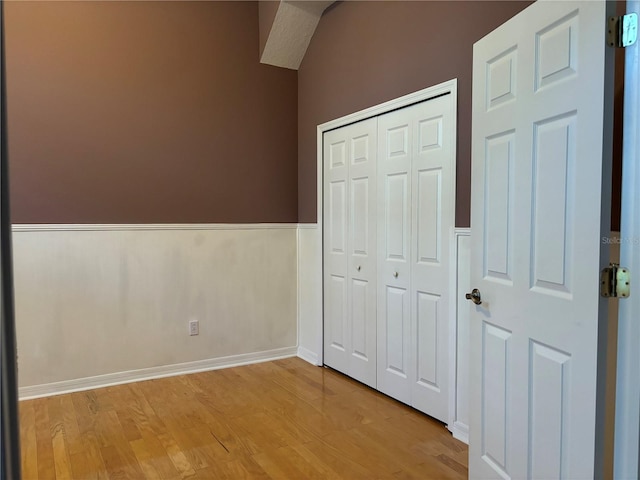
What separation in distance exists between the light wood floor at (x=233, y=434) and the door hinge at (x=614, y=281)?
1281mm

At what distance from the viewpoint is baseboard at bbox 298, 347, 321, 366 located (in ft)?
12.5

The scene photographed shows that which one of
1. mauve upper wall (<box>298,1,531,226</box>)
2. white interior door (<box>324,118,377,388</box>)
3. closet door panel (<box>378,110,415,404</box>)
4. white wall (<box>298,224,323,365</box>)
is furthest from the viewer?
white wall (<box>298,224,323,365</box>)

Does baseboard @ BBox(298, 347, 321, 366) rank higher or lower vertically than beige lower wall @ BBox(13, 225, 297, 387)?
lower

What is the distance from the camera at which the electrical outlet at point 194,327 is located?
3.64 meters

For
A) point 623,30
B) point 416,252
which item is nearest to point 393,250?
point 416,252

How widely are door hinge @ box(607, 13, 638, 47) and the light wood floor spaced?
1.89m

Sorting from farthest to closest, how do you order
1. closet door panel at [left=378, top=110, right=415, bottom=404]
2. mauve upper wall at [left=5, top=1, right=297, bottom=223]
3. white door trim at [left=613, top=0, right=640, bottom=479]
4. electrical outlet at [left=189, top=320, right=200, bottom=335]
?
electrical outlet at [left=189, top=320, right=200, bottom=335], mauve upper wall at [left=5, top=1, right=297, bottom=223], closet door panel at [left=378, top=110, right=415, bottom=404], white door trim at [left=613, top=0, right=640, bottom=479]

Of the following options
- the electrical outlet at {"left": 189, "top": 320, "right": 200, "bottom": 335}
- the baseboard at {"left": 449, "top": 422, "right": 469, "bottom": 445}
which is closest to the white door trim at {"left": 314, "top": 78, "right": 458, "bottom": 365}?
the electrical outlet at {"left": 189, "top": 320, "right": 200, "bottom": 335}

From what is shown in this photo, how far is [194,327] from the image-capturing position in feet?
12.0

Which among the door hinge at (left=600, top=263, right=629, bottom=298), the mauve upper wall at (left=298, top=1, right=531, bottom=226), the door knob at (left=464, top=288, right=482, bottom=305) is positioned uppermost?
the mauve upper wall at (left=298, top=1, right=531, bottom=226)

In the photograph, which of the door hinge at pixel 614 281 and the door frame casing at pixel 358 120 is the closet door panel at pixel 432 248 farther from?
the door hinge at pixel 614 281

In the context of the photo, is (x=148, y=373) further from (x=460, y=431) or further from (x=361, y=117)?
(x=361, y=117)

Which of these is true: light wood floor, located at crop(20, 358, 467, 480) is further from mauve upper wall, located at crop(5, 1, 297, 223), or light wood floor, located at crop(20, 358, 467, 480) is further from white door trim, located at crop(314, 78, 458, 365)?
mauve upper wall, located at crop(5, 1, 297, 223)

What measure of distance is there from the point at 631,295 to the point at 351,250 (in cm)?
225
